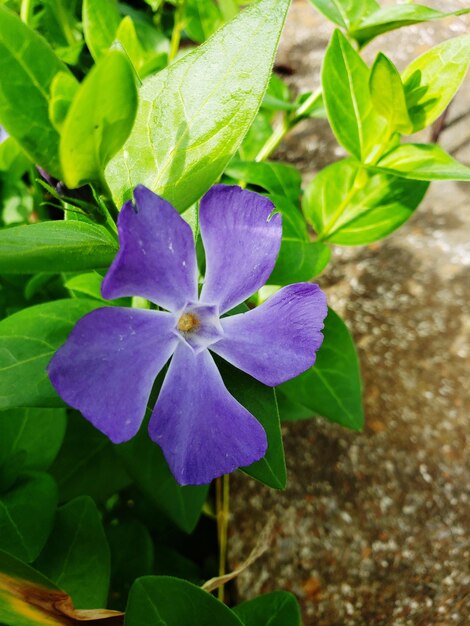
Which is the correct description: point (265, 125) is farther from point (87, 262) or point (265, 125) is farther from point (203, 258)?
point (87, 262)

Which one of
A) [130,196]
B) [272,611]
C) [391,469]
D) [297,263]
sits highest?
[130,196]

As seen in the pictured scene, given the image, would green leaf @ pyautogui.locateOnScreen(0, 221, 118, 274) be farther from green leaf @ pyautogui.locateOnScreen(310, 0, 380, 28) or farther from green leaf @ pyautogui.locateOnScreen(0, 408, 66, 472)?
green leaf @ pyautogui.locateOnScreen(310, 0, 380, 28)

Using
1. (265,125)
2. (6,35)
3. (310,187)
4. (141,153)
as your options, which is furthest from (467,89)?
(6,35)

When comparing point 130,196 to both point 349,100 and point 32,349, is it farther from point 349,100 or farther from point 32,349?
point 349,100

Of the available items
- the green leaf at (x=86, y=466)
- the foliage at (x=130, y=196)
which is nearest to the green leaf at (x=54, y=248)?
the foliage at (x=130, y=196)

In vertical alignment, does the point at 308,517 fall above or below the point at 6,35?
below

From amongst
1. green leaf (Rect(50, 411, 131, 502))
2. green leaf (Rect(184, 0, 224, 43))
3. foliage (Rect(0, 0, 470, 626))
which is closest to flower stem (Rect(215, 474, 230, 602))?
Result: foliage (Rect(0, 0, 470, 626))

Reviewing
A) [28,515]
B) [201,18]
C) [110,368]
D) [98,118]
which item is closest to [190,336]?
[110,368]

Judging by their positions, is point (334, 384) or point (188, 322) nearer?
point (188, 322)
